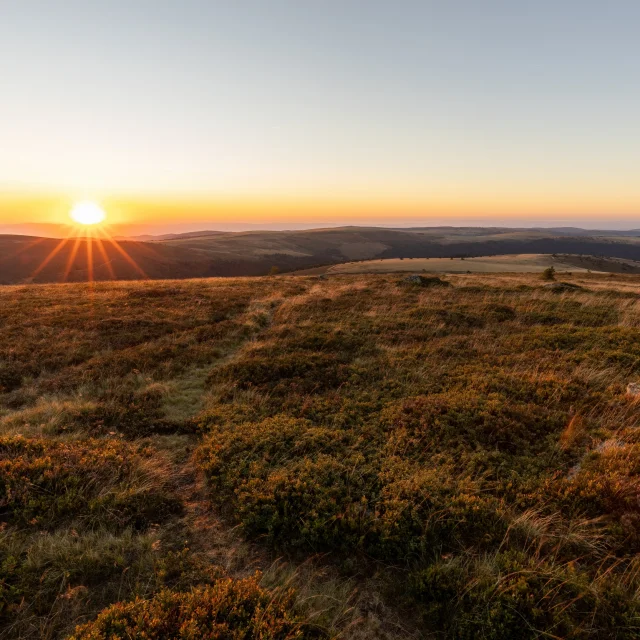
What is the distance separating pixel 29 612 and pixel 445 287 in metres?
27.0

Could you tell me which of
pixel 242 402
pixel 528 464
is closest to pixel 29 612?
pixel 242 402

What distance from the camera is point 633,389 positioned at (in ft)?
28.7

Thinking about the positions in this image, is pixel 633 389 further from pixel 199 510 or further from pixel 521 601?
pixel 199 510

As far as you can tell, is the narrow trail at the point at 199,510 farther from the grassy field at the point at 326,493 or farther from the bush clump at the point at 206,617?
the bush clump at the point at 206,617

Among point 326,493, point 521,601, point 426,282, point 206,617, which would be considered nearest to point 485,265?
point 426,282

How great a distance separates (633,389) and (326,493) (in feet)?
27.6

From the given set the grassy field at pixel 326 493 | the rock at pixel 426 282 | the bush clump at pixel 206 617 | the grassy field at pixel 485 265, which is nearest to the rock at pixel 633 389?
the grassy field at pixel 326 493

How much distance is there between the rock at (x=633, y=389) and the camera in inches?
337

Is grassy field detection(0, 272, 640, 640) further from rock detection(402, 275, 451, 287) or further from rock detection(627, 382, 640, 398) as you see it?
rock detection(402, 275, 451, 287)

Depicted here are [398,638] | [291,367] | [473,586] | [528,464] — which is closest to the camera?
[398,638]

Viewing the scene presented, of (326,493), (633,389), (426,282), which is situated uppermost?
(426,282)

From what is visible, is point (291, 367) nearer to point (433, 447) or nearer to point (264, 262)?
point (433, 447)

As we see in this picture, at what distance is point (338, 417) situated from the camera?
8.44 metres

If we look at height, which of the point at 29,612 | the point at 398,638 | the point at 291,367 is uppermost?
the point at 291,367
